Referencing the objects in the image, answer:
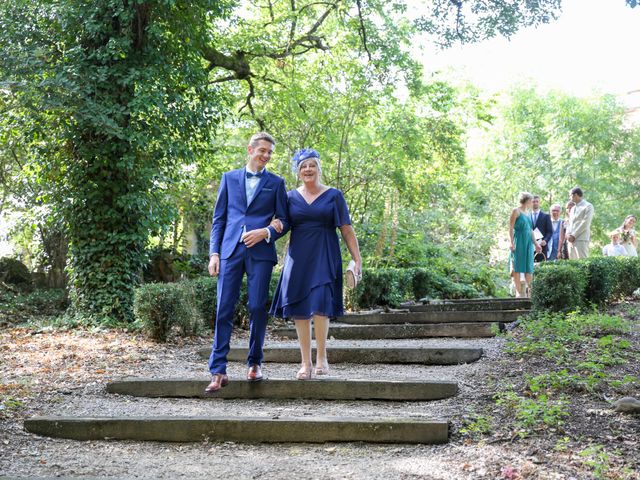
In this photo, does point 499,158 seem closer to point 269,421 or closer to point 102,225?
point 102,225

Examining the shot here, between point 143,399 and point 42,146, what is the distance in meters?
6.31

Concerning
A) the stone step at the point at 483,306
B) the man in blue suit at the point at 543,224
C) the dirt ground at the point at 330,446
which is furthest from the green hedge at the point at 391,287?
the dirt ground at the point at 330,446

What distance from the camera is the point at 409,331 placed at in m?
8.74

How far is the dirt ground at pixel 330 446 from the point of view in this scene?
3941 mm

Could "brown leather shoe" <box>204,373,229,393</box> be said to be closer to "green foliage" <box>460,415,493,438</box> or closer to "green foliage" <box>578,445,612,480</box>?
"green foliage" <box>460,415,493,438</box>

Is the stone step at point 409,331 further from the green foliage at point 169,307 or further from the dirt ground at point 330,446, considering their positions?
the dirt ground at point 330,446

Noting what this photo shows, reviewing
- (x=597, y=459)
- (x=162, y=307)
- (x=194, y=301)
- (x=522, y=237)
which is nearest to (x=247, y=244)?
(x=597, y=459)

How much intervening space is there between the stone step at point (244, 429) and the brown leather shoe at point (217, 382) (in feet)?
1.87

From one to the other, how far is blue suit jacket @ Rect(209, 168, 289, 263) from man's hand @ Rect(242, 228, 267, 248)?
0.07 m

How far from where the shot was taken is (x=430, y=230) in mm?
25125

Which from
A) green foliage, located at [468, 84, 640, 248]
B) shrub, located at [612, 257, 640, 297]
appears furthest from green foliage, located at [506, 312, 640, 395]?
green foliage, located at [468, 84, 640, 248]

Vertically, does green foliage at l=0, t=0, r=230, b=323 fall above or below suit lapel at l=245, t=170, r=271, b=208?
above

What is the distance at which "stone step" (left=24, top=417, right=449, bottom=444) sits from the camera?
4.59 metres

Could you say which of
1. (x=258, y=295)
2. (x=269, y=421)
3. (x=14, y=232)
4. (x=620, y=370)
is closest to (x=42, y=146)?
(x=14, y=232)
